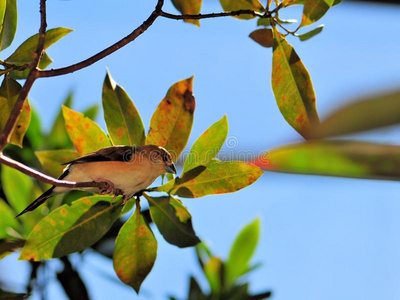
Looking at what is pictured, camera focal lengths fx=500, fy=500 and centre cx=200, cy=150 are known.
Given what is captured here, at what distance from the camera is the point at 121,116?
114 inches

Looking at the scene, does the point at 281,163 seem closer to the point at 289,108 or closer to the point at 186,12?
the point at 289,108

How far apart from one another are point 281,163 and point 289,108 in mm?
2151

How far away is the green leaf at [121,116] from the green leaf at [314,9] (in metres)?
1.10

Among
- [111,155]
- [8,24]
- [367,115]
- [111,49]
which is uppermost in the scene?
[8,24]

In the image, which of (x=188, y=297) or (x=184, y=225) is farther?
(x=188, y=297)

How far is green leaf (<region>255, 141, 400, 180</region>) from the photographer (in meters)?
0.36

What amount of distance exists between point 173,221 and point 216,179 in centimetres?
35

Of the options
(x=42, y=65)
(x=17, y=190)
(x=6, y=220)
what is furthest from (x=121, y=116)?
(x=17, y=190)

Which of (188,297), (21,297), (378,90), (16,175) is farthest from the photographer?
(188,297)

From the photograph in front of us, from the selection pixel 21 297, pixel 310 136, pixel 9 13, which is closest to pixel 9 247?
pixel 21 297

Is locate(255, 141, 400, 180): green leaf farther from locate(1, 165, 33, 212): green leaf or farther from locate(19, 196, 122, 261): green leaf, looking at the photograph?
locate(1, 165, 33, 212): green leaf

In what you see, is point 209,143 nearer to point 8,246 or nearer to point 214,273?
point 8,246

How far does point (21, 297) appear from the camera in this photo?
2.92 meters

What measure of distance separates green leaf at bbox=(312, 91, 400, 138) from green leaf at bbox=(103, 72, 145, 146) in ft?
8.59
